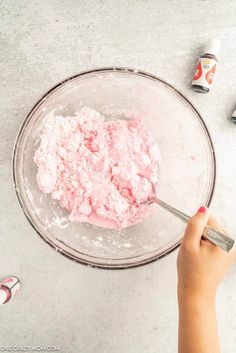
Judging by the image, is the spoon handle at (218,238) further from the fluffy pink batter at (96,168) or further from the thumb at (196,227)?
the fluffy pink batter at (96,168)

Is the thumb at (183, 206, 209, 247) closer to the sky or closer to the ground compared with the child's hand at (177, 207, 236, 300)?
closer to the sky

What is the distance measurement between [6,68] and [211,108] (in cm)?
65

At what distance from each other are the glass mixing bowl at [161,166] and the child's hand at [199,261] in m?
0.14

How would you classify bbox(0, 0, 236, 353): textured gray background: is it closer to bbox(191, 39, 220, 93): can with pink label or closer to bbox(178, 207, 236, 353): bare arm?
bbox(191, 39, 220, 93): can with pink label

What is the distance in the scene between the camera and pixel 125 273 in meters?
1.19

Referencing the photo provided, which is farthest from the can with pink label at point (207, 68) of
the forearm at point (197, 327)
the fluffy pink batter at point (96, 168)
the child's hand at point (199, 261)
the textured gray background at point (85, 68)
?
the forearm at point (197, 327)

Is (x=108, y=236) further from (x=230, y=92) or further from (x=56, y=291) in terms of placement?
(x=230, y=92)

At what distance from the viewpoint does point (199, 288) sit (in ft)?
3.20

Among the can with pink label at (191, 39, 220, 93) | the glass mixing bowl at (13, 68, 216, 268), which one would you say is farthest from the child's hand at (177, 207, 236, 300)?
the can with pink label at (191, 39, 220, 93)

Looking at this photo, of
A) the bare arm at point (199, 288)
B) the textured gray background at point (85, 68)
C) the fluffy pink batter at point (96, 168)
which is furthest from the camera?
the textured gray background at point (85, 68)

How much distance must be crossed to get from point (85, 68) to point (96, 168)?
1.11ft

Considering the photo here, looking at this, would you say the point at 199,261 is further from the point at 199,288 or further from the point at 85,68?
the point at 85,68

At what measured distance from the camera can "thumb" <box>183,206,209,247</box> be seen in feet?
2.92

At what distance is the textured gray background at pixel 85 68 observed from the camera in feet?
3.91
